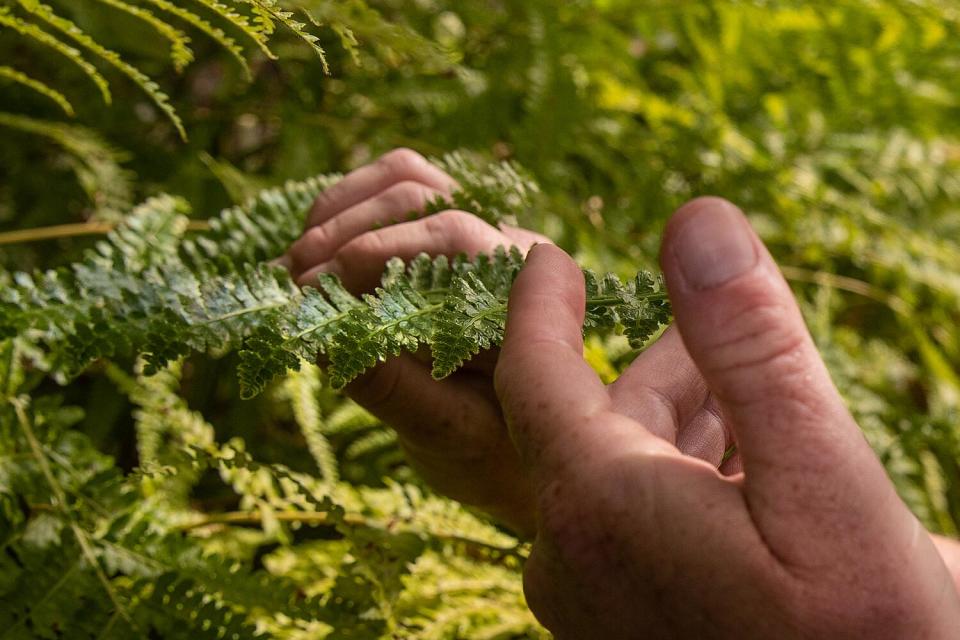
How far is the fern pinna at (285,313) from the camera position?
703mm

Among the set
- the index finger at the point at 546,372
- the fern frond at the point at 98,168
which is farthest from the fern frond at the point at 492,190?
the fern frond at the point at 98,168

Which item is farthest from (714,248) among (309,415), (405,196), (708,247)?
A: (309,415)

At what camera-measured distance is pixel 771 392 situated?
50cm

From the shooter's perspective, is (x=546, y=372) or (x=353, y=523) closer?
(x=546, y=372)

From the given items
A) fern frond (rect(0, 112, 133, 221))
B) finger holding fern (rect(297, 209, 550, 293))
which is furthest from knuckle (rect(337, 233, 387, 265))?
fern frond (rect(0, 112, 133, 221))

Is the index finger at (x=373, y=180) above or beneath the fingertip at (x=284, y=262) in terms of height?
above

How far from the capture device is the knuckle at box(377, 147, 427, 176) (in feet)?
3.26

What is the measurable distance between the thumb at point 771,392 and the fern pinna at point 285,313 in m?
0.23

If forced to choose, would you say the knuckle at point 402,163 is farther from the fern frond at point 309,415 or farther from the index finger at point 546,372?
the fern frond at point 309,415

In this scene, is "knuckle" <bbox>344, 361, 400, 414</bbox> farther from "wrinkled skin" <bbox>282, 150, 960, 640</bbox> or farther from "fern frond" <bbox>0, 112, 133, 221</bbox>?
"fern frond" <bbox>0, 112, 133, 221</bbox>

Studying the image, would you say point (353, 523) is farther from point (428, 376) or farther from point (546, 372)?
point (546, 372)

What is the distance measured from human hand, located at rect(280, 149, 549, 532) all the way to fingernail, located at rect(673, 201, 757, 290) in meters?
0.37

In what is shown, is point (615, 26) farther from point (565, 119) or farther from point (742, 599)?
point (742, 599)

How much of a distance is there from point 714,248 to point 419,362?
449 mm
